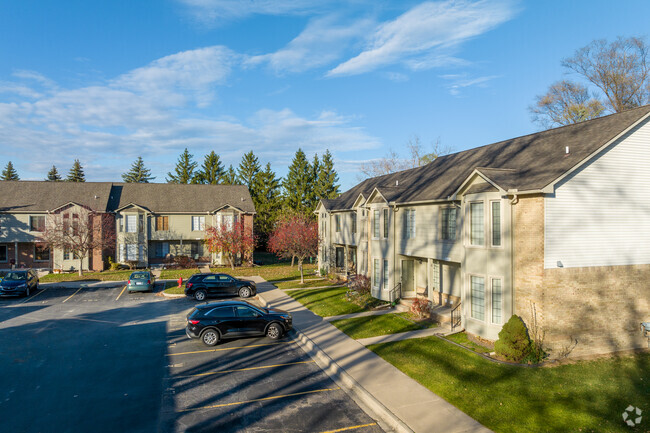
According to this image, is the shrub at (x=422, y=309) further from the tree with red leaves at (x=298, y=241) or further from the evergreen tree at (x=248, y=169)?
the evergreen tree at (x=248, y=169)

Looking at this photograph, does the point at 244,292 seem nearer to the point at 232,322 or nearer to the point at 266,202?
the point at 232,322

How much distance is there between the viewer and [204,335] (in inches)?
645

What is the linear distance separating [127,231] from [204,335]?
30.7 meters

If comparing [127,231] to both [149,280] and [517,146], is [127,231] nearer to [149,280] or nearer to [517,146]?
[149,280]

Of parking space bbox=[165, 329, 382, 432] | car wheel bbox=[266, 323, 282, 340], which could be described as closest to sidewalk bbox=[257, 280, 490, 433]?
parking space bbox=[165, 329, 382, 432]

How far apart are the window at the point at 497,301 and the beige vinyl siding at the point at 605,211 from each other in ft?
6.70

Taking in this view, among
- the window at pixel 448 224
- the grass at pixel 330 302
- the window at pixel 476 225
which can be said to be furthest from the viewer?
the grass at pixel 330 302

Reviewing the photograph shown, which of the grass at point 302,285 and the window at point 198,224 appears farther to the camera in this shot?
the window at point 198,224

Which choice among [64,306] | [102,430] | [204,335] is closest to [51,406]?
[102,430]

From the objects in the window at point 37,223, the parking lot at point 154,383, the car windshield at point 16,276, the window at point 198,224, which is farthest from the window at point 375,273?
the window at point 37,223

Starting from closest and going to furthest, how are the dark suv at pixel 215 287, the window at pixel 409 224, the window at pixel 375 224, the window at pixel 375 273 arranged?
1. the window at pixel 409 224
2. the window at pixel 375 273
3. the dark suv at pixel 215 287
4. the window at pixel 375 224

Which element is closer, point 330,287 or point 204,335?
point 204,335

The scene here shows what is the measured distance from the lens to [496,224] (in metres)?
16.0

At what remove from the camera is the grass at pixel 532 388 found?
10.0m
